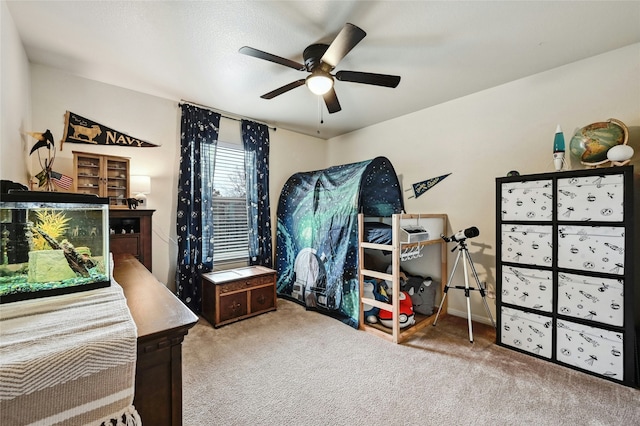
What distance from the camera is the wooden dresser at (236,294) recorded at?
2861 mm

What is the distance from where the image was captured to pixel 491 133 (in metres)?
2.84

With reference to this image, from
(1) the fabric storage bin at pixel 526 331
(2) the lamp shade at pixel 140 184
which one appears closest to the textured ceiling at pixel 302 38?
(2) the lamp shade at pixel 140 184

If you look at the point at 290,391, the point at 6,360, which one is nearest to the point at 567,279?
the point at 290,391

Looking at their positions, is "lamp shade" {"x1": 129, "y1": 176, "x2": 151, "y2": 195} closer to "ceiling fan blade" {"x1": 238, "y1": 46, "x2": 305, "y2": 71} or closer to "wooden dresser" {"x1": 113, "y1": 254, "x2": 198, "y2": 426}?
"ceiling fan blade" {"x1": 238, "y1": 46, "x2": 305, "y2": 71}

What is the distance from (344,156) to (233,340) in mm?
3109

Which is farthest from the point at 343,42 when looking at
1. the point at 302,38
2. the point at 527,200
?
the point at 527,200

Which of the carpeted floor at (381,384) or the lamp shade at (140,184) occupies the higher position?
the lamp shade at (140,184)

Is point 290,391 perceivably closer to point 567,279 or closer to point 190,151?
point 567,279

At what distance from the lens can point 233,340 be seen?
2537mm

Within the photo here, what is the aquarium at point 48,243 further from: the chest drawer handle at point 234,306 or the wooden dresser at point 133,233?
the chest drawer handle at point 234,306

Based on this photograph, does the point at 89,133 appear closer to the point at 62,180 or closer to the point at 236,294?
the point at 62,180

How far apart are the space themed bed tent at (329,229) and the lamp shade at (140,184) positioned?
1.70 m

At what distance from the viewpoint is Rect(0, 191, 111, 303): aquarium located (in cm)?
95

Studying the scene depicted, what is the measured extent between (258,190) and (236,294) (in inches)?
56.1
